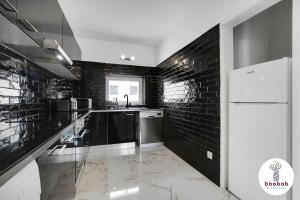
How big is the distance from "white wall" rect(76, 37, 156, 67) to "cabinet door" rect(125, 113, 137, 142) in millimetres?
1369

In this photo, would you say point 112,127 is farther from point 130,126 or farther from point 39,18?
point 39,18

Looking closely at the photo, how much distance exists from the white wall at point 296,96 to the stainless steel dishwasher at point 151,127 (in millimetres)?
2584

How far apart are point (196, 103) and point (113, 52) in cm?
247

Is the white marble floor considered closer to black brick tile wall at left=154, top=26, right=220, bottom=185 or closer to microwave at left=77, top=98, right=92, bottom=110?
black brick tile wall at left=154, top=26, right=220, bottom=185

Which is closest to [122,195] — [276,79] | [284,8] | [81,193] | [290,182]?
[81,193]

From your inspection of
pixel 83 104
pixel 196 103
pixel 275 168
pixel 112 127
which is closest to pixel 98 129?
pixel 112 127

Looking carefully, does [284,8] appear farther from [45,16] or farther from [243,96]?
[45,16]

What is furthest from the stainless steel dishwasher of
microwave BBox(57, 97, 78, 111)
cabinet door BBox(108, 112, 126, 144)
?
microwave BBox(57, 97, 78, 111)

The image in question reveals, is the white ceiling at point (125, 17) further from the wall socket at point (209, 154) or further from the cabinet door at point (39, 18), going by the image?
the wall socket at point (209, 154)

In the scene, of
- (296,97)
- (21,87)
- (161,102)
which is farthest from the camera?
(161,102)

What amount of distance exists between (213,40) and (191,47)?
1.77 feet

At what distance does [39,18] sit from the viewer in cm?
138

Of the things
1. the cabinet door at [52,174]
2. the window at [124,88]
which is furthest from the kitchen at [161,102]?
the window at [124,88]

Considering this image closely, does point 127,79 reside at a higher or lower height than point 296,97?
higher
